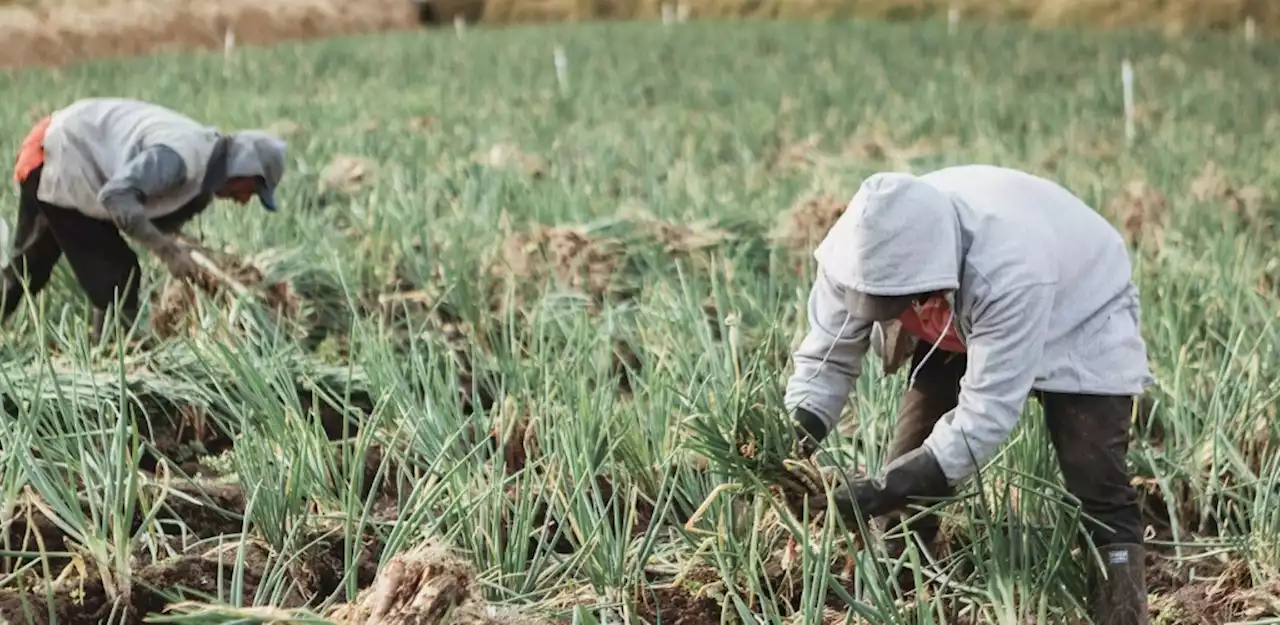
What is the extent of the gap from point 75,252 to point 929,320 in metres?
2.20

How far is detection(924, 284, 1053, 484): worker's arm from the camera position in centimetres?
184

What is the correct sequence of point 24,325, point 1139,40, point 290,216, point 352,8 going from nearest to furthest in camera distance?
point 24,325 < point 290,216 < point 1139,40 < point 352,8

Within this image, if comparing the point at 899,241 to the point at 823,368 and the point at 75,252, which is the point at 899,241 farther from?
the point at 75,252

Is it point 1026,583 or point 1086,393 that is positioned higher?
point 1086,393

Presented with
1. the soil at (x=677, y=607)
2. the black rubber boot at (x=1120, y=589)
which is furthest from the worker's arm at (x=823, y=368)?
the black rubber boot at (x=1120, y=589)

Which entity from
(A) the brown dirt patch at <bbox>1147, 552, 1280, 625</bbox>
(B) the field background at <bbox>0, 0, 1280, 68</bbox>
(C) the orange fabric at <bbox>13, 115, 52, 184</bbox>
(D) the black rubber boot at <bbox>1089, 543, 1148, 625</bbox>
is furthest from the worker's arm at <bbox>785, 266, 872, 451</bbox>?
(B) the field background at <bbox>0, 0, 1280, 68</bbox>

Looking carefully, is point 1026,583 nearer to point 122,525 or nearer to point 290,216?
point 122,525

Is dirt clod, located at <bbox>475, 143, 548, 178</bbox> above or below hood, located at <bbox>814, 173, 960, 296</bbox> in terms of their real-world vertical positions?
below

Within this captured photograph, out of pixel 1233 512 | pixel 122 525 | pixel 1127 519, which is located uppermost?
pixel 122 525

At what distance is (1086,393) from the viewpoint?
1.99 meters

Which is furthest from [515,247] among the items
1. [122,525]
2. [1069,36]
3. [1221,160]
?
[1069,36]

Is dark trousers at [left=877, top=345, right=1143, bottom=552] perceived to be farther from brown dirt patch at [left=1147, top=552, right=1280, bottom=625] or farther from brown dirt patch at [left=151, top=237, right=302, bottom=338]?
brown dirt patch at [left=151, top=237, right=302, bottom=338]

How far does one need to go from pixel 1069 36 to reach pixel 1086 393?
11.6 meters

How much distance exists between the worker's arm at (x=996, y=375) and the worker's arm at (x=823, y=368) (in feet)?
0.77
